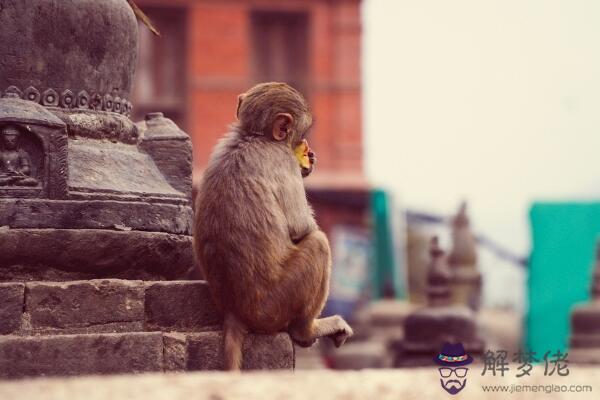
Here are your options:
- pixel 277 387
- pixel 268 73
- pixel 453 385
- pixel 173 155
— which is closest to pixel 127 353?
pixel 173 155

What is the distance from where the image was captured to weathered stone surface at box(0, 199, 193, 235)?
16.4 ft

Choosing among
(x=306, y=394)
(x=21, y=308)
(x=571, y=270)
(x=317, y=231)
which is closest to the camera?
(x=306, y=394)

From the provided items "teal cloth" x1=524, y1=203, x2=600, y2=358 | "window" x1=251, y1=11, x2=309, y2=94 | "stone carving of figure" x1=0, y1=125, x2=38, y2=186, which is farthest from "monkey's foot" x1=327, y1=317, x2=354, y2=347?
"window" x1=251, y1=11, x2=309, y2=94

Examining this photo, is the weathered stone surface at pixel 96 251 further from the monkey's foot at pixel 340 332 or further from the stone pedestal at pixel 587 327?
the stone pedestal at pixel 587 327

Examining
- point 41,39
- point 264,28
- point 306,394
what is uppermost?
point 264,28

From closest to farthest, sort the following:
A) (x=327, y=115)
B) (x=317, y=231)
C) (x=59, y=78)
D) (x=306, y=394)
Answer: (x=306, y=394), (x=317, y=231), (x=59, y=78), (x=327, y=115)

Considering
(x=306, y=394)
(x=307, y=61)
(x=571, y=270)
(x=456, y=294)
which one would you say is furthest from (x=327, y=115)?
(x=306, y=394)

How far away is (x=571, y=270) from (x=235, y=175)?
1003 cm

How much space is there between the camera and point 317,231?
520 centimetres

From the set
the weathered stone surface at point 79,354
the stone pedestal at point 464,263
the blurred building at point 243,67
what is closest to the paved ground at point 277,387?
the weathered stone surface at point 79,354

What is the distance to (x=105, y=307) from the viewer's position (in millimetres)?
5031

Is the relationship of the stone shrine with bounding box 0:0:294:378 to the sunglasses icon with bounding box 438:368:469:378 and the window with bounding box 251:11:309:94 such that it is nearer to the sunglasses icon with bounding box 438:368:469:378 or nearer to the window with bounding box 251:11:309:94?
the sunglasses icon with bounding box 438:368:469:378

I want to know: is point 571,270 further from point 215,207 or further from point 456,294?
point 215,207

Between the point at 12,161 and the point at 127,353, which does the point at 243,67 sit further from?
the point at 127,353
